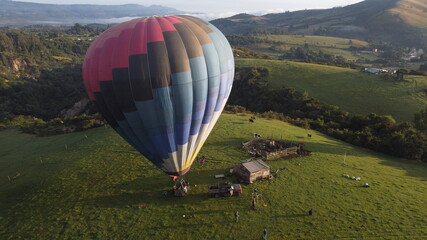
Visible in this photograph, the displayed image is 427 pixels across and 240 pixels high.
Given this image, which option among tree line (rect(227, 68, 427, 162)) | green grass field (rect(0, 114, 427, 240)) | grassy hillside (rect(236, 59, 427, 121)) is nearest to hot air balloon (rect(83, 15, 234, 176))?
green grass field (rect(0, 114, 427, 240))

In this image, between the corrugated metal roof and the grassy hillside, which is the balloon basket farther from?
the grassy hillside

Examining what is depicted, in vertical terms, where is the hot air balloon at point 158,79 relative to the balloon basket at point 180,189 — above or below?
above

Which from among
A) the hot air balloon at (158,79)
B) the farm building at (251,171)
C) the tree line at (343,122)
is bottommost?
the tree line at (343,122)

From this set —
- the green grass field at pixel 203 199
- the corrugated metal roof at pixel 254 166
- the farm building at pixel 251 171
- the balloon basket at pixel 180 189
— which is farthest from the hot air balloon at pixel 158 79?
the corrugated metal roof at pixel 254 166

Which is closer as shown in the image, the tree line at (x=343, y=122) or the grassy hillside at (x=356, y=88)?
the tree line at (x=343, y=122)

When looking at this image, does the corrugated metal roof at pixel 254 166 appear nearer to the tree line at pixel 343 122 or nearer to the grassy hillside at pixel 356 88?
the tree line at pixel 343 122

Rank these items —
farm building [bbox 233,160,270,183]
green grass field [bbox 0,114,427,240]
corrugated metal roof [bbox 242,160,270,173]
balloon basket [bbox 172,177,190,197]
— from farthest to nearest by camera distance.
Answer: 1. corrugated metal roof [bbox 242,160,270,173]
2. farm building [bbox 233,160,270,183]
3. balloon basket [bbox 172,177,190,197]
4. green grass field [bbox 0,114,427,240]

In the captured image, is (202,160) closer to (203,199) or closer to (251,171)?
(251,171)

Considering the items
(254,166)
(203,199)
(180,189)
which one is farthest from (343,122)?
(180,189)
